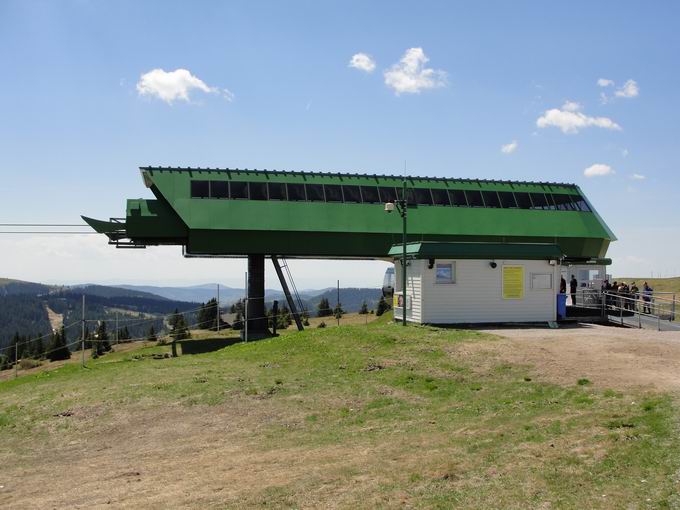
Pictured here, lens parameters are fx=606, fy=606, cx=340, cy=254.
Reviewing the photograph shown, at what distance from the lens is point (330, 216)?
36594mm

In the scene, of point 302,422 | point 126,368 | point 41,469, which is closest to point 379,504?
point 302,422

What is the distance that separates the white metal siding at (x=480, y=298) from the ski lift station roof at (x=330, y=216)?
5.77 metres

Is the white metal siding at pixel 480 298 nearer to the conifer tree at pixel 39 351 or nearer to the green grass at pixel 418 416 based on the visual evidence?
the green grass at pixel 418 416

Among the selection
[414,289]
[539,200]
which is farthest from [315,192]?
[539,200]

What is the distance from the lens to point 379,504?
8508 millimetres

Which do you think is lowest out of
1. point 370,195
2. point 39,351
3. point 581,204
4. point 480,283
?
point 39,351

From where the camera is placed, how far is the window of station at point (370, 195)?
3814 centimetres

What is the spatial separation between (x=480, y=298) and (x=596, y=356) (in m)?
9.07

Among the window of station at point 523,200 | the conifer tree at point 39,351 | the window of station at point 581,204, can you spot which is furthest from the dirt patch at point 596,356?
the conifer tree at point 39,351

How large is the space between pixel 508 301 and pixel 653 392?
14.5 metres

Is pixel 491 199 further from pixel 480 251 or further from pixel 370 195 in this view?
pixel 480 251

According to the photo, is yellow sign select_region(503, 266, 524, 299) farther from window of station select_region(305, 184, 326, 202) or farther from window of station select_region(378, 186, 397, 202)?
window of station select_region(305, 184, 326, 202)

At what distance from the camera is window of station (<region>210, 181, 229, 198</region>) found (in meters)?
35.7

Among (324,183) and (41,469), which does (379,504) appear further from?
(324,183)
